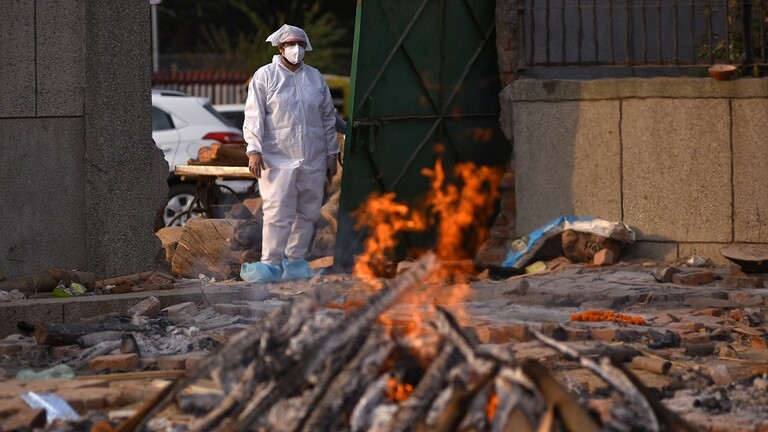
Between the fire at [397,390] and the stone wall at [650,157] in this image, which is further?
the stone wall at [650,157]

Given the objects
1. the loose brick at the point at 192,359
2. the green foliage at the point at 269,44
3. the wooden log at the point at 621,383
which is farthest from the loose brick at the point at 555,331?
the green foliage at the point at 269,44

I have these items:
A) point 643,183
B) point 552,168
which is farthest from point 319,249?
point 643,183

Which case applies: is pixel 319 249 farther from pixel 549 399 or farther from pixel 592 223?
pixel 549 399

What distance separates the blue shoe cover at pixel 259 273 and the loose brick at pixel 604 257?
110 inches

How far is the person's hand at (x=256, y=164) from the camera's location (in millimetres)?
11117

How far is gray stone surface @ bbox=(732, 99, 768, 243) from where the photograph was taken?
438 inches

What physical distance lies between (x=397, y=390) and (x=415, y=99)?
7.63m

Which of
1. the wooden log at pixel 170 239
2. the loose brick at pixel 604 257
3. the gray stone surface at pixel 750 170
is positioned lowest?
the loose brick at pixel 604 257

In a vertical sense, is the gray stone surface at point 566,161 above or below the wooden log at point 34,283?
above

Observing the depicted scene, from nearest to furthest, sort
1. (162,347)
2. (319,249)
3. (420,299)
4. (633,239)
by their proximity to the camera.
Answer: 1. (162,347)
2. (420,299)
3. (633,239)
4. (319,249)

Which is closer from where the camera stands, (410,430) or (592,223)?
(410,430)

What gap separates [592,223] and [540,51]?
5.81 ft

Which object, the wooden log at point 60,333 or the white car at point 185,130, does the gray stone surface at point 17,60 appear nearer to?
the wooden log at point 60,333

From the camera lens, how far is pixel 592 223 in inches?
449
